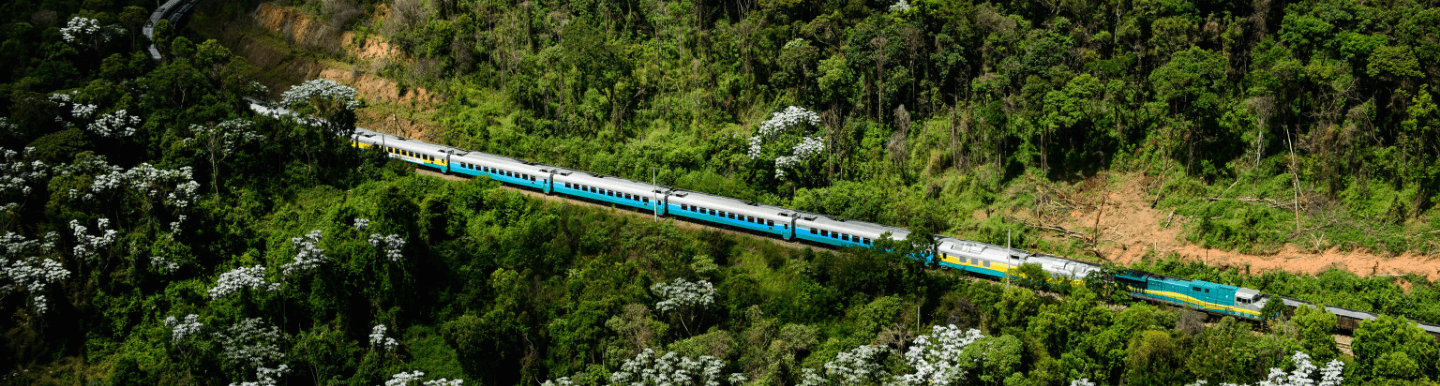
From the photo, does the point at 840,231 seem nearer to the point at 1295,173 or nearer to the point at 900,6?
the point at 900,6

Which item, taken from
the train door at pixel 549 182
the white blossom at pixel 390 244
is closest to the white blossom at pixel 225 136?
the white blossom at pixel 390 244

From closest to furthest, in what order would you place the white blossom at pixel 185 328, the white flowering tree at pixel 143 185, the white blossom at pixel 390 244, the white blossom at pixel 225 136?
the white blossom at pixel 185 328 < the white blossom at pixel 390 244 < the white flowering tree at pixel 143 185 < the white blossom at pixel 225 136

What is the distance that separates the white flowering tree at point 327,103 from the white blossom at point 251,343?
55.9 ft

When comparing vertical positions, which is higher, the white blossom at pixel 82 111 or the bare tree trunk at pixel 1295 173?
the white blossom at pixel 82 111

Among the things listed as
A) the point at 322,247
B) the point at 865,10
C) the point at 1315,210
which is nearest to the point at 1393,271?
the point at 1315,210

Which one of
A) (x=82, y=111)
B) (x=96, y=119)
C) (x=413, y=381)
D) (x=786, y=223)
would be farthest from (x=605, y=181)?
(x=82, y=111)

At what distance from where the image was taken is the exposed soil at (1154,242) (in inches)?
1806

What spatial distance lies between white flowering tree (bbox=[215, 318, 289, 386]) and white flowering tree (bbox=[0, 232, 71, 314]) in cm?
946

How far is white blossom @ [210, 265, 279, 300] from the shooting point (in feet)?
173

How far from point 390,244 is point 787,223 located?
61.4 ft

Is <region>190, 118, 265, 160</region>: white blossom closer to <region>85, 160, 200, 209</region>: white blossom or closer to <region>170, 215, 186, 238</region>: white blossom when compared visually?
<region>85, 160, 200, 209</region>: white blossom

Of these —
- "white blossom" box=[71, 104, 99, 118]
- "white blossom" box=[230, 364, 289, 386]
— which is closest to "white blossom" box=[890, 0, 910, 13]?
"white blossom" box=[230, 364, 289, 386]

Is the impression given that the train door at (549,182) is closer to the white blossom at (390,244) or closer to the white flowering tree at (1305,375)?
the white blossom at (390,244)

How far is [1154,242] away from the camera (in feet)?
165
